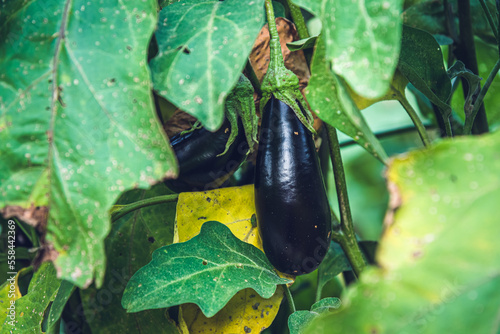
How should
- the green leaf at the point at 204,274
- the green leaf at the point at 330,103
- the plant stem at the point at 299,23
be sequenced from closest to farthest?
the green leaf at the point at 330,103 → the green leaf at the point at 204,274 → the plant stem at the point at 299,23

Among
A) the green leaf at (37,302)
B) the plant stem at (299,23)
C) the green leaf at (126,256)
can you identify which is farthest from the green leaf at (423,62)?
the green leaf at (37,302)

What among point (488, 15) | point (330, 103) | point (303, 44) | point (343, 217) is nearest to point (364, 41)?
point (330, 103)

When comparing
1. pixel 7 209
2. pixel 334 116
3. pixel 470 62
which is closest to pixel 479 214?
pixel 334 116

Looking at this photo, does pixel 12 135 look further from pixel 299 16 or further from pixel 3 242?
pixel 3 242

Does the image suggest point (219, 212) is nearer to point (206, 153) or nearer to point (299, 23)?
point (206, 153)

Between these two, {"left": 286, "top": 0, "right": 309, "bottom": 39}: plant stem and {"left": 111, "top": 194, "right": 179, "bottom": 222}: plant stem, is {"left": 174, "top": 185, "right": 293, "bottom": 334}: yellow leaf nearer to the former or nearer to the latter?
{"left": 111, "top": 194, "right": 179, "bottom": 222}: plant stem

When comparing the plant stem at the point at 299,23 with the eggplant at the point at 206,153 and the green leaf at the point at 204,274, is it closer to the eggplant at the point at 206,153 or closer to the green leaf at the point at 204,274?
the eggplant at the point at 206,153

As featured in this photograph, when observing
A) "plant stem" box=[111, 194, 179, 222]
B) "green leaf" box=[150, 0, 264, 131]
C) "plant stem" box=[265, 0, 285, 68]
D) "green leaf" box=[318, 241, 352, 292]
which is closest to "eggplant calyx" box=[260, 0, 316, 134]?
"plant stem" box=[265, 0, 285, 68]
